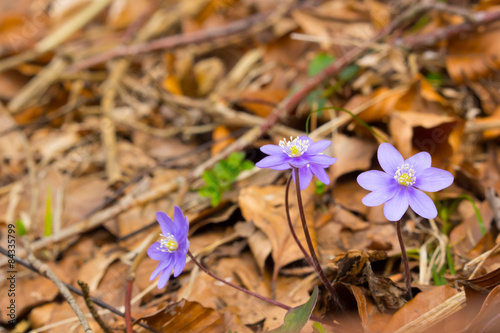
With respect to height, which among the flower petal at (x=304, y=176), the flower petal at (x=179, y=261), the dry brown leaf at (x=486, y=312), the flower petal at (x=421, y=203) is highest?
the flower petal at (x=179, y=261)

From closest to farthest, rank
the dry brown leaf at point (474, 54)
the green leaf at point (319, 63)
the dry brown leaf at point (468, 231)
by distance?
the dry brown leaf at point (468, 231)
the dry brown leaf at point (474, 54)
the green leaf at point (319, 63)

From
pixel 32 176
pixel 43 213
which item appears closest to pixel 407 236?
pixel 43 213

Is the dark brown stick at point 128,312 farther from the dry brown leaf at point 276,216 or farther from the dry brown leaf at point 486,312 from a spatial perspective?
the dry brown leaf at point 486,312

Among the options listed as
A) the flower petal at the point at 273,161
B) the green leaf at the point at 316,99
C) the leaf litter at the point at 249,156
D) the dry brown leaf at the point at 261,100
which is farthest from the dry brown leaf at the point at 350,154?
the flower petal at the point at 273,161

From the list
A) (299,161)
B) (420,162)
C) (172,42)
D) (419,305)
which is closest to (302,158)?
(299,161)

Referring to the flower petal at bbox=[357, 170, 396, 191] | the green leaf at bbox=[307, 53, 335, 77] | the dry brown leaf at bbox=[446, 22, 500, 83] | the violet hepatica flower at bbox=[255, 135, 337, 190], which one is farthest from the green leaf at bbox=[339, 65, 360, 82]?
the flower petal at bbox=[357, 170, 396, 191]

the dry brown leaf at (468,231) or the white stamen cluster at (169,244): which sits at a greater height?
the white stamen cluster at (169,244)
